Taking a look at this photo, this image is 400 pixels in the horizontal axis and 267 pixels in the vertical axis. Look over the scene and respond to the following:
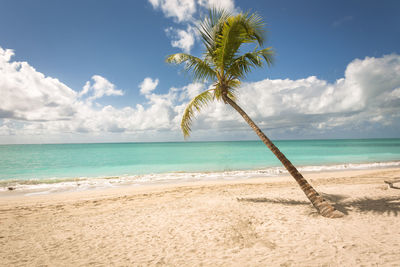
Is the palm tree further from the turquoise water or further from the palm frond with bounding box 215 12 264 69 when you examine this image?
the turquoise water

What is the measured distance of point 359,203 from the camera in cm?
564

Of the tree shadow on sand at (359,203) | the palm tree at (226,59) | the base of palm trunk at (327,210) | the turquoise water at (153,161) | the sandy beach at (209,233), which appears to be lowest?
the sandy beach at (209,233)

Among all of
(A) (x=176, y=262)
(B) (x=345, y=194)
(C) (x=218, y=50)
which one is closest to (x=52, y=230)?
(A) (x=176, y=262)

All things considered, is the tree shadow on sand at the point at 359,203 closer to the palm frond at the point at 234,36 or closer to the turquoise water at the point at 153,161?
the palm frond at the point at 234,36

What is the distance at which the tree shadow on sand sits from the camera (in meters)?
4.93

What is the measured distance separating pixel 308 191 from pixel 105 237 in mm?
5271

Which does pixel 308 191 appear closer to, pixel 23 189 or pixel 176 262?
pixel 176 262

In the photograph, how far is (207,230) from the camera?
4.47 metres

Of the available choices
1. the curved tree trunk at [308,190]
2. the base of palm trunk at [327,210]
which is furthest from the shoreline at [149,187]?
Answer: the base of palm trunk at [327,210]

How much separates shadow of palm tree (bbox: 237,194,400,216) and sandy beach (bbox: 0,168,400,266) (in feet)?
0.08

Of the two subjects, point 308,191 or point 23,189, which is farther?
point 23,189

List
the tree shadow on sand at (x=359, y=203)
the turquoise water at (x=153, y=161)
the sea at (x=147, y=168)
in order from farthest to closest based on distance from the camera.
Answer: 1. the turquoise water at (x=153, y=161)
2. the sea at (x=147, y=168)
3. the tree shadow on sand at (x=359, y=203)

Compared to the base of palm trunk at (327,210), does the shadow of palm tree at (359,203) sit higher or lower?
lower

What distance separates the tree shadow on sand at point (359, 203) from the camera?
16.2 ft
